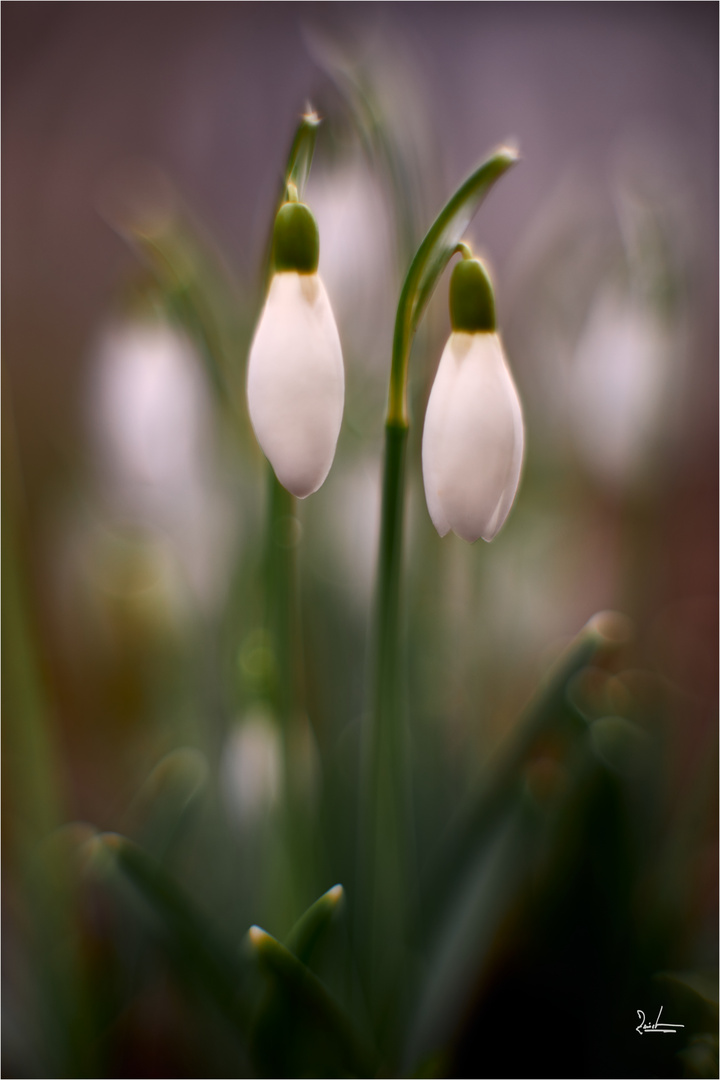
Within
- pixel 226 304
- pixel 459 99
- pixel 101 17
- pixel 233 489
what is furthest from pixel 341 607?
pixel 101 17

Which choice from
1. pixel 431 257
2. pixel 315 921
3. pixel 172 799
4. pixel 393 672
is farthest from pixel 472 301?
pixel 172 799

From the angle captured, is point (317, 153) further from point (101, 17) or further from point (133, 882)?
point (101, 17)

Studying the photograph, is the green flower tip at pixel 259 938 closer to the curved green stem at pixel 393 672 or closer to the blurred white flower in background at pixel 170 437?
the curved green stem at pixel 393 672

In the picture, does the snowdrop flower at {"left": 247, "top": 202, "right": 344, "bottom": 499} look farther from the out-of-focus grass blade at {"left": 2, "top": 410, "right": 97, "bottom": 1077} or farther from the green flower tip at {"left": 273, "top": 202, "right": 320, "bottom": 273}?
the out-of-focus grass blade at {"left": 2, "top": 410, "right": 97, "bottom": 1077}

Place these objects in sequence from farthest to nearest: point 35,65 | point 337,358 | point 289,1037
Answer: point 35,65 < point 289,1037 < point 337,358

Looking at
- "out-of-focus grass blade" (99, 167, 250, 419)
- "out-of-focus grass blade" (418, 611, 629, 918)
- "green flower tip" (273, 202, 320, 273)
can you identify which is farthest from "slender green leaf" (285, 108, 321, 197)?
"out-of-focus grass blade" (418, 611, 629, 918)
